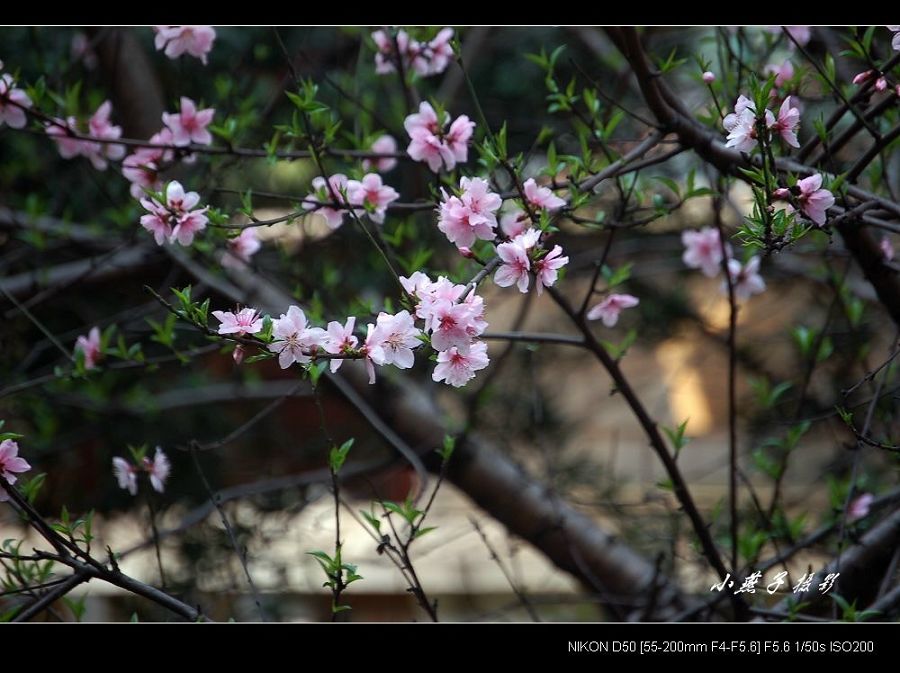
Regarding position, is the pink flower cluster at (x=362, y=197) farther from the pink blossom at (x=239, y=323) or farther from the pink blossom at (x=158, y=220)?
the pink blossom at (x=239, y=323)

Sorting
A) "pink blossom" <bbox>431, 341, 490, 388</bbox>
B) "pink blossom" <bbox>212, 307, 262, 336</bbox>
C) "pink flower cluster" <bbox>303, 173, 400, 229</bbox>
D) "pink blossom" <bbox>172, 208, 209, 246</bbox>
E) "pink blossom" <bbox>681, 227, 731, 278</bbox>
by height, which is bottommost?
"pink blossom" <bbox>431, 341, 490, 388</bbox>

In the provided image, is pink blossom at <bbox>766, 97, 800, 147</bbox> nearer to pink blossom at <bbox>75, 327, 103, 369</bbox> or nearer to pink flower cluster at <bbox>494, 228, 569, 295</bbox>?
pink flower cluster at <bbox>494, 228, 569, 295</bbox>

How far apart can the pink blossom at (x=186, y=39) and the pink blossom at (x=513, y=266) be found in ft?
2.29

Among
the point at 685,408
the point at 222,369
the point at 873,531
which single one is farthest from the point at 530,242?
the point at 685,408

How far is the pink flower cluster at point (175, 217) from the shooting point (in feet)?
3.82

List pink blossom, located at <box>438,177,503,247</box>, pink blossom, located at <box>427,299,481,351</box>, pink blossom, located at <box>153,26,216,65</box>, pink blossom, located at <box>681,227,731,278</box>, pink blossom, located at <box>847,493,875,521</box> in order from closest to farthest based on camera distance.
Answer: pink blossom, located at <box>427,299,481,351</box> → pink blossom, located at <box>438,177,503,247</box> → pink blossom, located at <box>153,26,216,65</box> → pink blossom, located at <box>847,493,875,521</box> → pink blossom, located at <box>681,227,731,278</box>

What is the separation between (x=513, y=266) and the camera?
3.18 ft

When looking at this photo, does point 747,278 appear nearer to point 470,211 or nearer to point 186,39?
point 470,211

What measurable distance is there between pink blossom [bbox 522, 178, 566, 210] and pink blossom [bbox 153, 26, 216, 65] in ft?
1.96

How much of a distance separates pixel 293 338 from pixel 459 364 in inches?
7.2

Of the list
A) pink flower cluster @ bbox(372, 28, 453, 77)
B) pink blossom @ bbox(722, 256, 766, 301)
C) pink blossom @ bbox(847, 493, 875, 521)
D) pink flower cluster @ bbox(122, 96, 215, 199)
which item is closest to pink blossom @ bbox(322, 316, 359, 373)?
pink flower cluster @ bbox(122, 96, 215, 199)


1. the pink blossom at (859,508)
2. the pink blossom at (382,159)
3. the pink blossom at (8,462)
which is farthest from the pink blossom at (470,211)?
the pink blossom at (859,508)

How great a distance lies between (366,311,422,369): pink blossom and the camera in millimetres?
916

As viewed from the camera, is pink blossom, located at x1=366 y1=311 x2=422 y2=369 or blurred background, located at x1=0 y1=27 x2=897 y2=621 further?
blurred background, located at x1=0 y1=27 x2=897 y2=621
